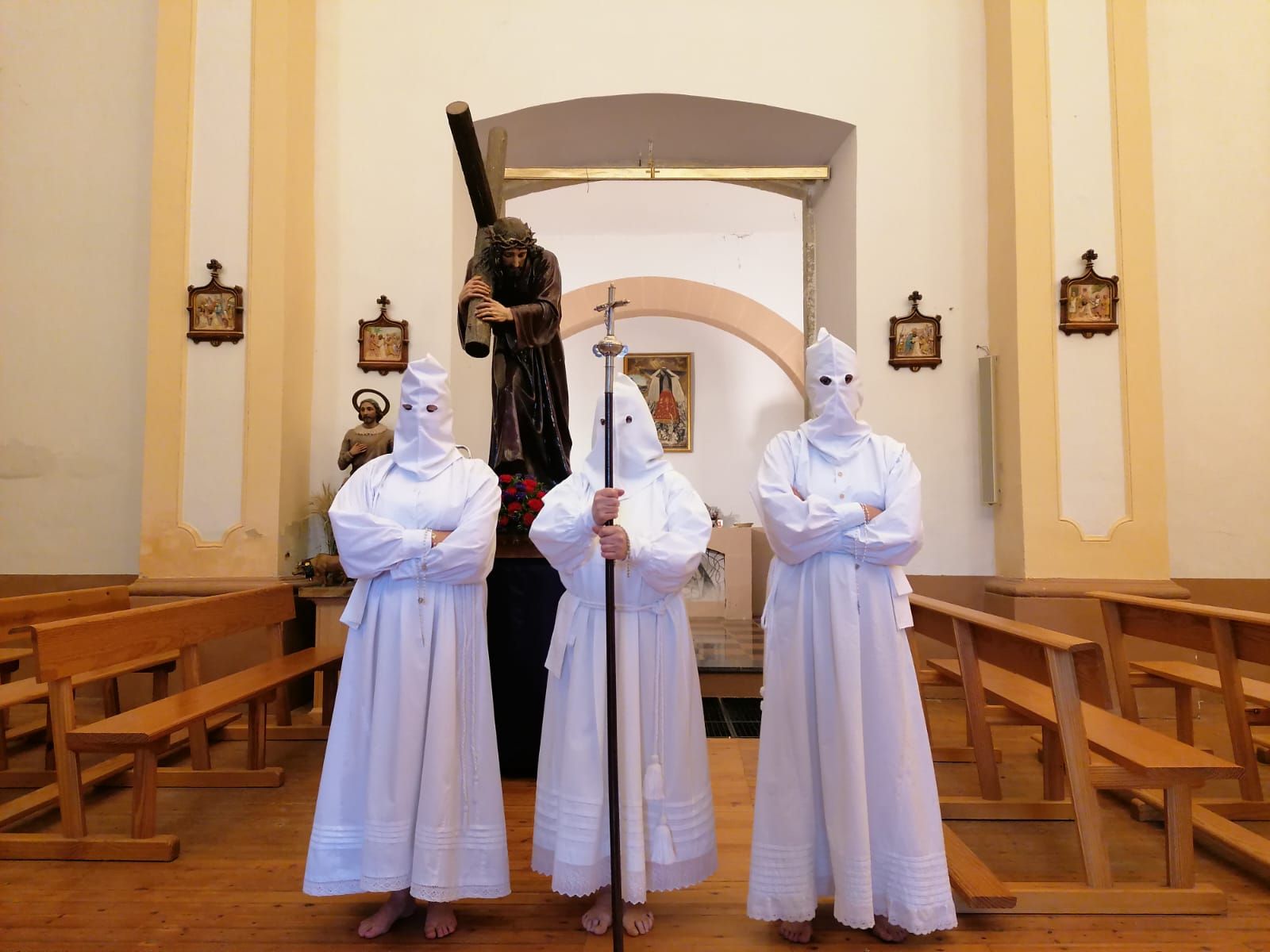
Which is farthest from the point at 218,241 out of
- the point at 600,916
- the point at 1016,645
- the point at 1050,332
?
the point at 1050,332

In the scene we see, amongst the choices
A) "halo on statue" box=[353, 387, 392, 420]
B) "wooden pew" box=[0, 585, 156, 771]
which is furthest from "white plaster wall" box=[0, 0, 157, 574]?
"halo on statue" box=[353, 387, 392, 420]

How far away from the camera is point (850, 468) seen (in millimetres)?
2928

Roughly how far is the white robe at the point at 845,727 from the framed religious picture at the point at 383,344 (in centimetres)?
426

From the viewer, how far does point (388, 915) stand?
2.78m

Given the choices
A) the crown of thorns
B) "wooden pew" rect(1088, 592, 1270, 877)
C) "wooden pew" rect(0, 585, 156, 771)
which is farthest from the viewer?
the crown of thorns

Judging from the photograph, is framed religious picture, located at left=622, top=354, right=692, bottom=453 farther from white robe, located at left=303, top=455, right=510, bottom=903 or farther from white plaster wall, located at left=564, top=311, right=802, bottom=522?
white robe, located at left=303, top=455, right=510, bottom=903

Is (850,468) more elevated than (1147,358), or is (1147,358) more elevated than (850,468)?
(1147,358)

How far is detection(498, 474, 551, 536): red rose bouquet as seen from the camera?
172 inches

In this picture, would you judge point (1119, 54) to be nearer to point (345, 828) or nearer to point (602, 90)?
point (602, 90)

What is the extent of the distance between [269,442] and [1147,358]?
587 centimetres

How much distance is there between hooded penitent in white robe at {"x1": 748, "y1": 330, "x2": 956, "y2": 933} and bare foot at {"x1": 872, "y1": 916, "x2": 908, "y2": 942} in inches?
2.3

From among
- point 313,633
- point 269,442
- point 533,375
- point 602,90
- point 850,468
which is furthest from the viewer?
point 602,90

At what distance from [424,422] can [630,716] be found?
119cm

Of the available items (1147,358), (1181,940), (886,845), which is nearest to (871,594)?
(886,845)
